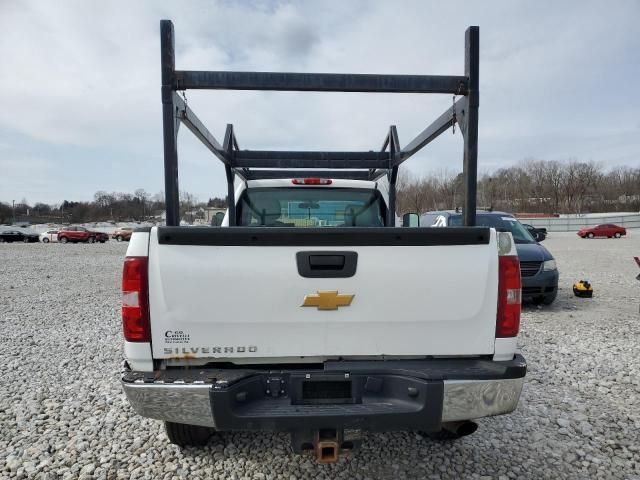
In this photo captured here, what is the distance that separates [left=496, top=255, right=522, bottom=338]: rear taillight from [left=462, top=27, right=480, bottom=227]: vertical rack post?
61 centimetres

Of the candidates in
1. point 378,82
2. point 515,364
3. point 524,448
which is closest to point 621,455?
point 524,448

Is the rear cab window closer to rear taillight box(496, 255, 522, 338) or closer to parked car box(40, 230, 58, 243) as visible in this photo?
rear taillight box(496, 255, 522, 338)

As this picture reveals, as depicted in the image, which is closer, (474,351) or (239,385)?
(239,385)

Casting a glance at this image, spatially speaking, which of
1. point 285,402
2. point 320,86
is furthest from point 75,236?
point 285,402

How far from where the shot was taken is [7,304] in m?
8.53

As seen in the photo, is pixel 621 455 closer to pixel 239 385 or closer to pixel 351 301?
pixel 351 301

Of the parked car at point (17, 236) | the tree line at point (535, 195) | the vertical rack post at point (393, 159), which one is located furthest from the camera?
the tree line at point (535, 195)

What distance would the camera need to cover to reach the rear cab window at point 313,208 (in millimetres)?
4094

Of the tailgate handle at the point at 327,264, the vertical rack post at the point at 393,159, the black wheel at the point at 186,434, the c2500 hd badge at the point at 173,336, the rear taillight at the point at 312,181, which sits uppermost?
the vertical rack post at the point at 393,159

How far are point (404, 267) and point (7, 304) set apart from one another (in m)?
9.72

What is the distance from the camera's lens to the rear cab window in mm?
4094

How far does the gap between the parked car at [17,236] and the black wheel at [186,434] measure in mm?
46569

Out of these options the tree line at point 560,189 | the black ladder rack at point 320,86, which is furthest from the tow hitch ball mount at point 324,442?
the tree line at point 560,189

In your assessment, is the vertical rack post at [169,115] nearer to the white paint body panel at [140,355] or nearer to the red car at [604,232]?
the white paint body panel at [140,355]
